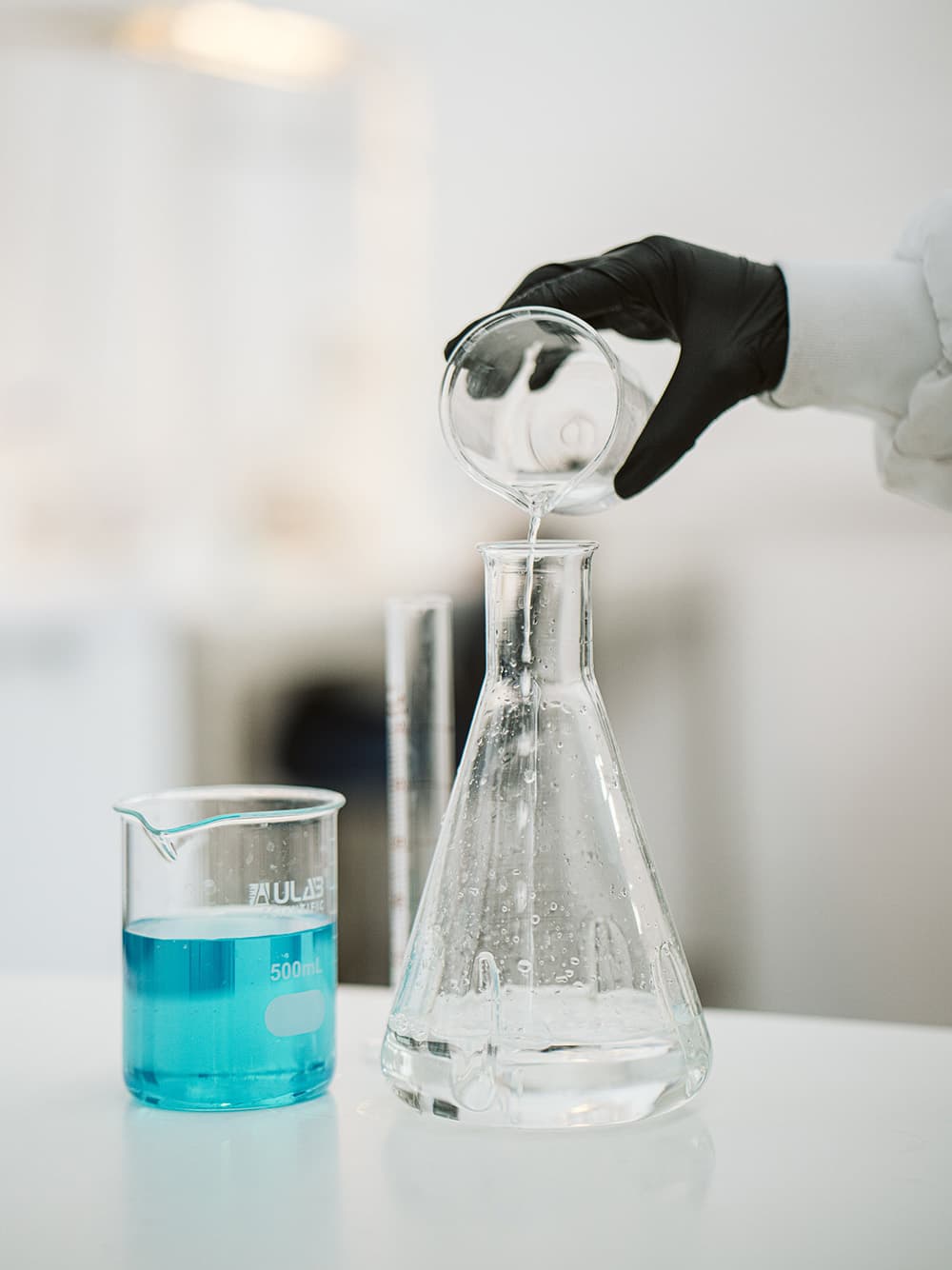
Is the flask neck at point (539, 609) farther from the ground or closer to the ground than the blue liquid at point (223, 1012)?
farther from the ground

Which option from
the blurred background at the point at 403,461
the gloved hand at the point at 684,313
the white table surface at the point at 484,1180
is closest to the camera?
the white table surface at the point at 484,1180

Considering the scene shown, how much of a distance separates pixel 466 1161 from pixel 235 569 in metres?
2.17

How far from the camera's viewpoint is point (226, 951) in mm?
612

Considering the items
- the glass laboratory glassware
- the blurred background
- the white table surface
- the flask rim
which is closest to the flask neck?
the flask rim

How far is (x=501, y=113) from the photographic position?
2232mm

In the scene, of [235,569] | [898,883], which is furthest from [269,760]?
[898,883]

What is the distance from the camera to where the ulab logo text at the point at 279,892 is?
66 cm

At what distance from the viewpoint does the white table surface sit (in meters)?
0.47

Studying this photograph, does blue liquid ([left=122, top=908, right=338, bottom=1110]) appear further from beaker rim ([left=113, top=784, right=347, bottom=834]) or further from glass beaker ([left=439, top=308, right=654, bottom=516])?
glass beaker ([left=439, top=308, right=654, bottom=516])

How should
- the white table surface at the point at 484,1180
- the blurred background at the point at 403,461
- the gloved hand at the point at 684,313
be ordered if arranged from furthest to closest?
the blurred background at the point at 403,461 → the gloved hand at the point at 684,313 → the white table surface at the point at 484,1180

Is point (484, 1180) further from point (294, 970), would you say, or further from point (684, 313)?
point (684, 313)

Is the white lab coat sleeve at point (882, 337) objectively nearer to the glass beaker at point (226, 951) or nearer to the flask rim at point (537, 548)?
the flask rim at point (537, 548)

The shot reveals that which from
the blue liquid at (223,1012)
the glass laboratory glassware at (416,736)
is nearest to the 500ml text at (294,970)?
the blue liquid at (223,1012)

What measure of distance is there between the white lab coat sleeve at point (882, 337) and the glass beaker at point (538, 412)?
158 millimetres
